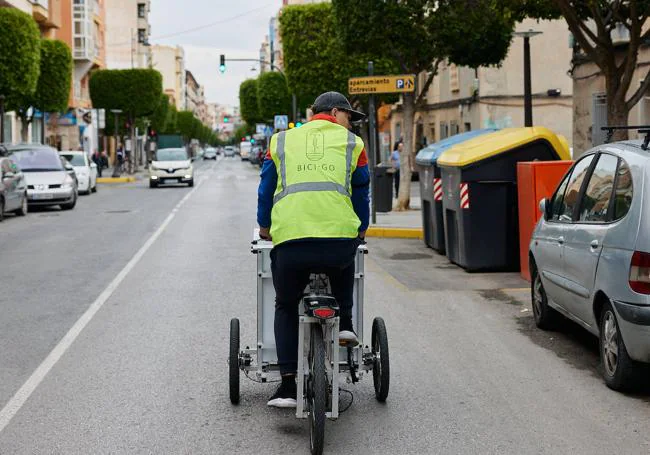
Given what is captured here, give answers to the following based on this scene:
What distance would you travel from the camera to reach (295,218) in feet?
17.6

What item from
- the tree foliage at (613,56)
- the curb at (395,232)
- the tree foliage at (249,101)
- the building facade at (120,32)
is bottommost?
the curb at (395,232)

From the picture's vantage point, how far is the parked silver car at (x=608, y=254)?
21.1 ft

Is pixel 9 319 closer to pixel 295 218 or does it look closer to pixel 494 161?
pixel 295 218

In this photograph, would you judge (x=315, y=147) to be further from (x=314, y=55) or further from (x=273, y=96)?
(x=273, y=96)

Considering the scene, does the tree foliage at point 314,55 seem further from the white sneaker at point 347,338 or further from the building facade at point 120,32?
the building facade at point 120,32

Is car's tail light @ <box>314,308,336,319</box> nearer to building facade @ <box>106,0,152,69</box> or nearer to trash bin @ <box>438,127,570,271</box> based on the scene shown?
trash bin @ <box>438,127,570,271</box>

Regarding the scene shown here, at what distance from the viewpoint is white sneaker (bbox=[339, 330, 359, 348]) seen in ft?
18.5

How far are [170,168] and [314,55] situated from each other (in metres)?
7.71

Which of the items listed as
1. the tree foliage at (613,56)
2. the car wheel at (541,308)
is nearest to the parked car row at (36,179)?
the tree foliage at (613,56)

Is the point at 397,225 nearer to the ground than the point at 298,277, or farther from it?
nearer to the ground

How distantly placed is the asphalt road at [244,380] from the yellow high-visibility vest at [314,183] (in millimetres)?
1120

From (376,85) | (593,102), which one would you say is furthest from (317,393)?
(593,102)

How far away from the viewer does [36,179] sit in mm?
27625

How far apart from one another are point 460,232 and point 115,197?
2295 cm
